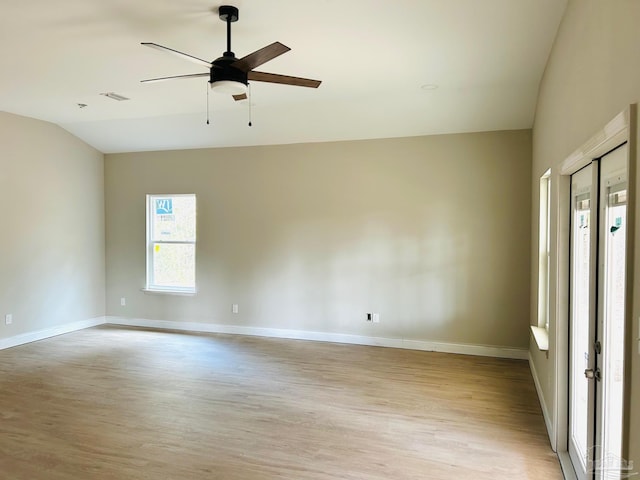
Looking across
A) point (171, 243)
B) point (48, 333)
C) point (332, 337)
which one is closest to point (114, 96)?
point (171, 243)

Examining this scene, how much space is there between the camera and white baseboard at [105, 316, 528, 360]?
517 centimetres

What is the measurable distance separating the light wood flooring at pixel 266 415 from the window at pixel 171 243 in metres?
1.39

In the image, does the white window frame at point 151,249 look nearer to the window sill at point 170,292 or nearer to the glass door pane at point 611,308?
the window sill at point 170,292

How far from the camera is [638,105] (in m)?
1.40

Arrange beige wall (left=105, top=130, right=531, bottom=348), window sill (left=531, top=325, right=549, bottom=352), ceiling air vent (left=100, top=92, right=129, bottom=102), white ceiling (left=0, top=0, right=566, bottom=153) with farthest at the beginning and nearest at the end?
beige wall (left=105, top=130, right=531, bottom=348)
ceiling air vent (left=100, top=92, right=129, bottom=102)
window sill (left=531, top=325, right=549, bottom=352)
white ceiling (left=0, top=0, right=566, bottom=153)


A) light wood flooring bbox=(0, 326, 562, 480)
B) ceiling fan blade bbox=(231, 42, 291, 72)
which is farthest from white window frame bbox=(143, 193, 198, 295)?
ceiling fan blade bbox=(231, 42, 291, 72)

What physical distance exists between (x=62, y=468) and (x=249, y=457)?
3.81ft

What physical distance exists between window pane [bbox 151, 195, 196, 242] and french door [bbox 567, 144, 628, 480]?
5208 millimetres

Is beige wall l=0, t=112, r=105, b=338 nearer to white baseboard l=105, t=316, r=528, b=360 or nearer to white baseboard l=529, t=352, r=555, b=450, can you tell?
white baseboard l=105, t=316, r=528, b=360

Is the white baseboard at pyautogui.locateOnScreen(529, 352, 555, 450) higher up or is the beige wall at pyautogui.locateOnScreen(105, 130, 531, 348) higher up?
the beige wall at pyautogui.locateOnScreen(105, 130, 531, 348)

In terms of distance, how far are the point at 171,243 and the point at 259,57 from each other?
15.1 ft

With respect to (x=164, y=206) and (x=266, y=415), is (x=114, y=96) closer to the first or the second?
(x=164, y=206)

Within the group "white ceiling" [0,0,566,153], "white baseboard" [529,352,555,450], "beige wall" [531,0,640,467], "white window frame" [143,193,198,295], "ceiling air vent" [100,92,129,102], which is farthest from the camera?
"white window frame" [143,193,198,295]

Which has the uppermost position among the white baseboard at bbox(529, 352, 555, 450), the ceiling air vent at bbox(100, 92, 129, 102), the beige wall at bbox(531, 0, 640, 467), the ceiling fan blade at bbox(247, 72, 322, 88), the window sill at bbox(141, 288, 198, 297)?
the ceiling air vent at bbox(100, 92, 129, 102)
